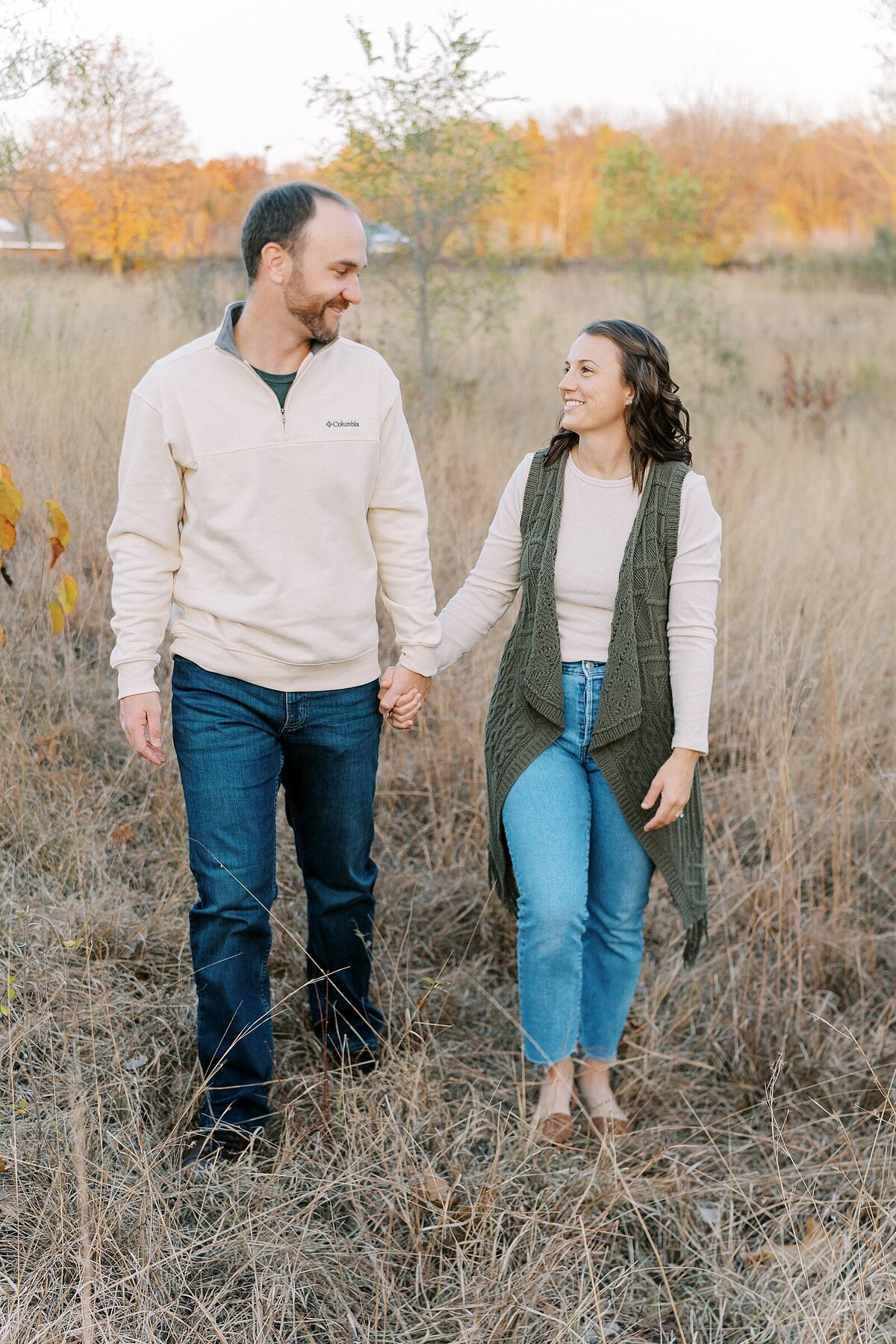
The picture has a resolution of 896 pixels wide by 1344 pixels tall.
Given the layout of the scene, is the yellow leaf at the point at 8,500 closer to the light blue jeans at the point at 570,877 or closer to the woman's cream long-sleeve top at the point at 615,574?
the woman's cream long-sleeve top at the point at 615,574

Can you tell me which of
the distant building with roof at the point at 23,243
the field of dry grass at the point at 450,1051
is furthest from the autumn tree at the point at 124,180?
the field of dry grass at the point at 450,1051

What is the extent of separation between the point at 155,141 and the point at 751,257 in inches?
628

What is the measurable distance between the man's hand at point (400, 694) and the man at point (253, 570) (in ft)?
0.23

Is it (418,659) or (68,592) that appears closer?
(68,592)

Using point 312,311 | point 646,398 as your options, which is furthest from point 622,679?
point 312,311

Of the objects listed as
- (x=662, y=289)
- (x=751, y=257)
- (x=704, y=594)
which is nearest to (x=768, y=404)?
(x=662, y=289)

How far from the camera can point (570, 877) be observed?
2.33 m

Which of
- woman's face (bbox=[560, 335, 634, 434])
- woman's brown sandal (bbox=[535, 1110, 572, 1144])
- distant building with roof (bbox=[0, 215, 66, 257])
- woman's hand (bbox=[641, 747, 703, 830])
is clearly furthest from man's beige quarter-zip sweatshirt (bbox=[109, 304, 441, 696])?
distant building with roof (bbox=[0, 215, 66, 257])

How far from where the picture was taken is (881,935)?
128 inches

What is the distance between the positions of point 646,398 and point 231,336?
89 cm

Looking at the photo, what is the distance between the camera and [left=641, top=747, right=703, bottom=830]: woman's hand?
2.32 meters

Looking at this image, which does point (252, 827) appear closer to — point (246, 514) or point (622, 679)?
point (246, 514)

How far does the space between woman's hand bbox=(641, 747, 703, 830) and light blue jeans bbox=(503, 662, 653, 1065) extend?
12 cm

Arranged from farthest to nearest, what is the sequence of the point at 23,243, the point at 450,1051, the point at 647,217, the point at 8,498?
1. the point at 23,243
2. the point at 647,217
3. the point at 450,1051
4. the point at 8,498
